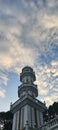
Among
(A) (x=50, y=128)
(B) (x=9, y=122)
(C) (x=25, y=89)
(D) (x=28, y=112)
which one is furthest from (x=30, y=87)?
(A) (x=50, y=128)

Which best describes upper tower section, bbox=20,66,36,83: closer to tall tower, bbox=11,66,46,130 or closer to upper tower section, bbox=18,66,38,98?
upper tower section, bbox=18,66,38,98

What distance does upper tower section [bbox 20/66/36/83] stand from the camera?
48.5 meters

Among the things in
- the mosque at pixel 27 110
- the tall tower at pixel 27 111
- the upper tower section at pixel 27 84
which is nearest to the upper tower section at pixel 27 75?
the upper tower section at pixel 27 84

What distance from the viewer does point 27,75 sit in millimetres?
49906

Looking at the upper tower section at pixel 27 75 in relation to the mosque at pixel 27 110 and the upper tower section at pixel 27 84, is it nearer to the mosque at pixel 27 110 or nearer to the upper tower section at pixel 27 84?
the upper tower section at pixel 27 84

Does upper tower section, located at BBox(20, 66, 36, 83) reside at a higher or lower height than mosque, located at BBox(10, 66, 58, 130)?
higher

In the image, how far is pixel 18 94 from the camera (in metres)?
45.8

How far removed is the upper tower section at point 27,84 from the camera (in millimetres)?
44031

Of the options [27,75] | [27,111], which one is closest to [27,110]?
[27,111]

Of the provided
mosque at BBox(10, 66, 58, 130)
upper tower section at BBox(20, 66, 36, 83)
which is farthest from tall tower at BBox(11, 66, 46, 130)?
upper tower section at BBox(20, 66, 36, 83)

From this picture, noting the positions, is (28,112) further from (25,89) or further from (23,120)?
(25,89)

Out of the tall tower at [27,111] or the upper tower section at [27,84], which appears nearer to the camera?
the tall tower at [27,111]

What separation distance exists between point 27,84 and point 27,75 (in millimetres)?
5612

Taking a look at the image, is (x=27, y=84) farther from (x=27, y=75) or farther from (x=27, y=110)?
(x=27, y=110)
